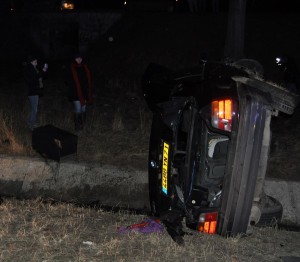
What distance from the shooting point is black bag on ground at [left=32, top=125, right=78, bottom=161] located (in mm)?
8203

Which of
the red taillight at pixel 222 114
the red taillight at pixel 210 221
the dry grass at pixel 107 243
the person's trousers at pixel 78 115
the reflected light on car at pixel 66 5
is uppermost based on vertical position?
the reflected light on car at pixel 66 5

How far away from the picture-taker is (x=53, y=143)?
8.21m

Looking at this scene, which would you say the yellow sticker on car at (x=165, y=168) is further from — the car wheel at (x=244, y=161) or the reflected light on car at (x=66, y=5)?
the reflected light on car at (x=66, y=5)

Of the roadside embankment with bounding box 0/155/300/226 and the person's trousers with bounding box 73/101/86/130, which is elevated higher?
A: the person's trousers with bounding box 73/101/86/130

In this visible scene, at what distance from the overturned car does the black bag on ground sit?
271 centimetres

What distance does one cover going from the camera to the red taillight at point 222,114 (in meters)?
4.64

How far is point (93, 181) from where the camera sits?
8.03 meters

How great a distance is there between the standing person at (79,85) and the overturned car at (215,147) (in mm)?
4067

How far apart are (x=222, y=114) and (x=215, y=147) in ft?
2.33

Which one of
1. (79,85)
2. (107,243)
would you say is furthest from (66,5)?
(107,243)

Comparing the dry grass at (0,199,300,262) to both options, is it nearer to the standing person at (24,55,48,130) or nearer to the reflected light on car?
the standing person at (24,55,48,130)

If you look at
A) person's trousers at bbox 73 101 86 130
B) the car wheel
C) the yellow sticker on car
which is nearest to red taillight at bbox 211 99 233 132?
the car wheel

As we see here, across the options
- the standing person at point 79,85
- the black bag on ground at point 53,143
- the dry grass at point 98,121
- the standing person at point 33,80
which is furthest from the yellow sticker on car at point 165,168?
the standing person at point 33,80

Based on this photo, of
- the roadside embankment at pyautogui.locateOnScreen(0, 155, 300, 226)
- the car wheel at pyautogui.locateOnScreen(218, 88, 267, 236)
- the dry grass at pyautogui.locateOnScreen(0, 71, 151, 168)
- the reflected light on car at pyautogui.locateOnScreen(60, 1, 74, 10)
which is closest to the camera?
the car wheel at pyautogui.locateOnScreen(218, 88, 267, 236)
